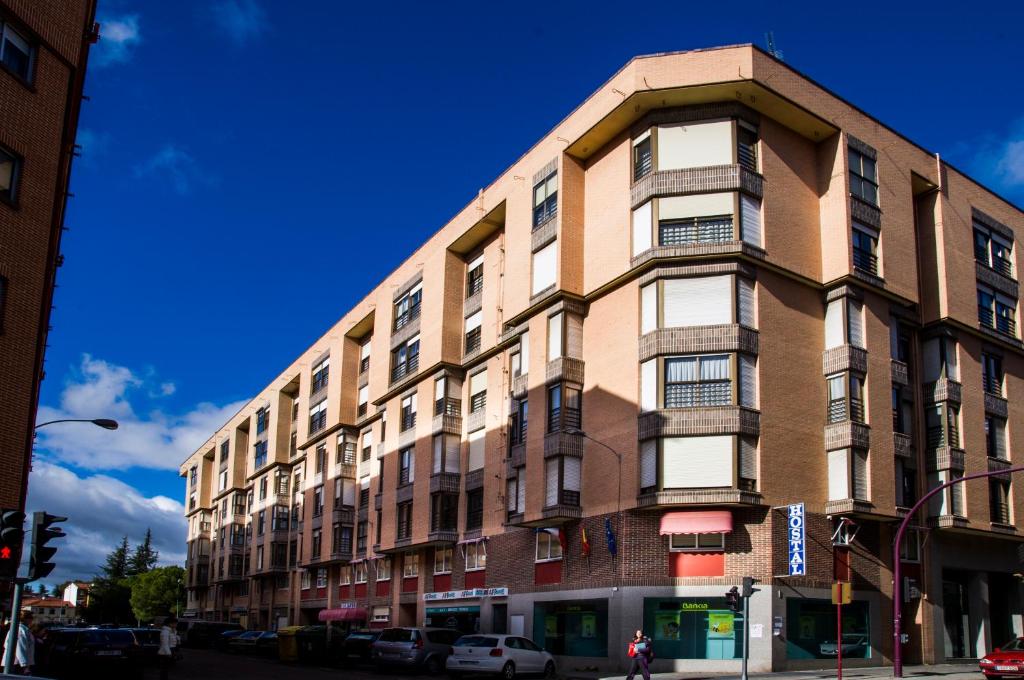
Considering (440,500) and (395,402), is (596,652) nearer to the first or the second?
(440,500)

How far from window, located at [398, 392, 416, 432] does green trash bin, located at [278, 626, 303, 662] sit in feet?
38.2

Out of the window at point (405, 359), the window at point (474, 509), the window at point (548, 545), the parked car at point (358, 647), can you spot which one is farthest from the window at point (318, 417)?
the window at point (548, 545)

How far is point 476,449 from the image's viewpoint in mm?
42906

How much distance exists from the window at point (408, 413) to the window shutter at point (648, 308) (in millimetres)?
17316

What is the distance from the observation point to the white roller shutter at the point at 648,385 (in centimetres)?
3219

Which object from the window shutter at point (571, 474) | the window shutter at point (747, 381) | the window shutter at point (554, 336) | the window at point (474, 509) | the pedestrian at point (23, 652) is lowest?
the pedestrian at point (23, 652)

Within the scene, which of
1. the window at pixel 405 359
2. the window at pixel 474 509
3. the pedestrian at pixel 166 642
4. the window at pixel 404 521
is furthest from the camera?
the window at pixel 405 359

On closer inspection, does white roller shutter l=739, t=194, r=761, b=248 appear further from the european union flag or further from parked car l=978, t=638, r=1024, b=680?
parked car l=978, t=638, r=1024, b=680

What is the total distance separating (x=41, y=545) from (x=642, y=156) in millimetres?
24352

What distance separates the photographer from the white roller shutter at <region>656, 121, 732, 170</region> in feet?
110

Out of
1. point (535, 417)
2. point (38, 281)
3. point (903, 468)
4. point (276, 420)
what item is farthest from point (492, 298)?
point (276, 420)

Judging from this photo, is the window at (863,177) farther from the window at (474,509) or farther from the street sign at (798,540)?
the window at (474,509)

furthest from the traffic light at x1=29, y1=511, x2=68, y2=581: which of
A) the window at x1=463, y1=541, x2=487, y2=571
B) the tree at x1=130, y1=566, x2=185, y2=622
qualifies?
the tree at x1=130, y1=566, x2=185, y2=622

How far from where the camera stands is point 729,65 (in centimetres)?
3312
